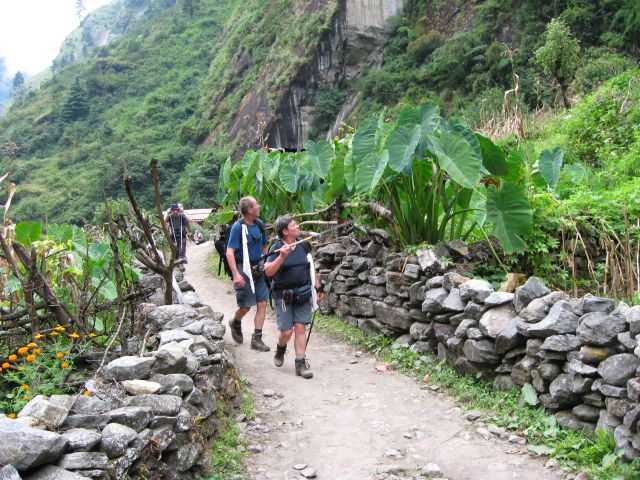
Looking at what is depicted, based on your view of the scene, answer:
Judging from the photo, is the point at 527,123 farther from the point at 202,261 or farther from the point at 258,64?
the point at 258,64

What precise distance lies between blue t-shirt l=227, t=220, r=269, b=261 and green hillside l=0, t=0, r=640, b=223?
166 cm

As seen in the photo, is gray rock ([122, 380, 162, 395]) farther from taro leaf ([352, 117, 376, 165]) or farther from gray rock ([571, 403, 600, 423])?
taro leaf ([352, 117, 376, 165])

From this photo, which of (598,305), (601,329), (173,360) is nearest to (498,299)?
(598,305)

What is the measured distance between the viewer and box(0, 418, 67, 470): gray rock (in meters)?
2.38

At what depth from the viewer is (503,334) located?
14.1 feet

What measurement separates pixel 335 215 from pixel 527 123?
6.26 m

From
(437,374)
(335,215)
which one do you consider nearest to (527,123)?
(335,215)

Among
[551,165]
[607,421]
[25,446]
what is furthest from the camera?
[551,165]

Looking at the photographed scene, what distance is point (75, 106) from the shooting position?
201 ft

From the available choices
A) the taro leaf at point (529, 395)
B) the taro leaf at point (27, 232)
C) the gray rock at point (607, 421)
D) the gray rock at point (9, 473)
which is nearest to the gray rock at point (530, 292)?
the taro leaf at point (529, 395)

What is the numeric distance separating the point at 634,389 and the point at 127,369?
294 centimetres

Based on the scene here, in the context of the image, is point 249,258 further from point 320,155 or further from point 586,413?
point 586,413

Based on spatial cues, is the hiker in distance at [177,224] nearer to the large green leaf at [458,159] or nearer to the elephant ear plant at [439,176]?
the elephant ear plant at [439,176]

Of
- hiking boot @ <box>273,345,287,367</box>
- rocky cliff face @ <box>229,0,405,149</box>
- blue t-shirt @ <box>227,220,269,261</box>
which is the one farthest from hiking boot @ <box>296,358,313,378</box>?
rocky cliff face @ <box>229,0,405,149</box>
